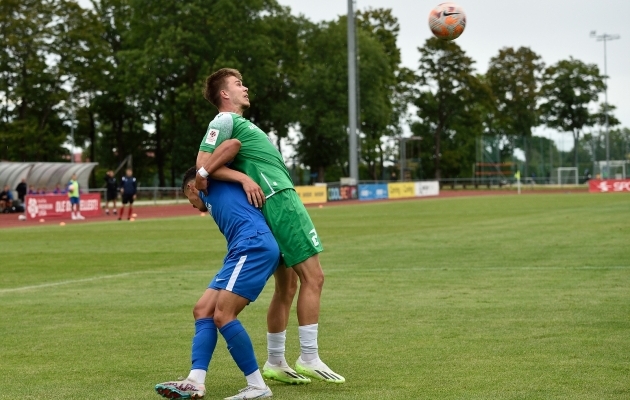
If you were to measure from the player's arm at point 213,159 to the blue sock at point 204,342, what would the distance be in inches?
36.1

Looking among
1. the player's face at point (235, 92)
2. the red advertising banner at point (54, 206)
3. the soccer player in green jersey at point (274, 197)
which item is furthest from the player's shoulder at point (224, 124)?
the red advertising banner at point (54, 206)

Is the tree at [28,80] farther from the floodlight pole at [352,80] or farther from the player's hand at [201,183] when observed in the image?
the player's hand at [201,183]

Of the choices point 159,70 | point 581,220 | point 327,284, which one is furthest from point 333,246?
point 159,70

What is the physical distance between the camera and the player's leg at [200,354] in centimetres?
634

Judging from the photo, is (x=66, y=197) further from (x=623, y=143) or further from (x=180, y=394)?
(x=623, y=143)

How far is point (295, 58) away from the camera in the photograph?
87.1 m

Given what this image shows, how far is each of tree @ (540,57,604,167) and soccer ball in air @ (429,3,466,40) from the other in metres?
107

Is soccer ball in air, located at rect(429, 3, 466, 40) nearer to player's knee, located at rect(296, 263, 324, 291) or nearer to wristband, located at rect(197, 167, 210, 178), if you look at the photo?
player's knee, located at rect(296, 263, 324, 291)

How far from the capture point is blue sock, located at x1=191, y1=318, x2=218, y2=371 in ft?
21.7

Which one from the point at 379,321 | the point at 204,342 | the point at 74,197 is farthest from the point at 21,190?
the point at 204,342

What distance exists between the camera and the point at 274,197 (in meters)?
6.91

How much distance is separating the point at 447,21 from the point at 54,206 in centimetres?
3217

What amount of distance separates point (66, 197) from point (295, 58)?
153ft

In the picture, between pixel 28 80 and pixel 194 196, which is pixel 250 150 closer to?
pixel 194 196
